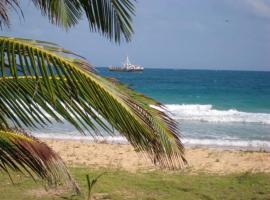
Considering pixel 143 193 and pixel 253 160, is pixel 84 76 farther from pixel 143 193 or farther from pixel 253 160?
pixel 253 160

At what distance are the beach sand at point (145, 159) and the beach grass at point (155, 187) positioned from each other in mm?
1013

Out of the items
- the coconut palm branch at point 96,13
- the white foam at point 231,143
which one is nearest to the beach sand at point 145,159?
the white foam at point 231,143

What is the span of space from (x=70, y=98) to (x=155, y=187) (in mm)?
5979

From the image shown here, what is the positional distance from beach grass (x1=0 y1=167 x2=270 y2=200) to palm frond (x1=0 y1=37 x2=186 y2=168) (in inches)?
195

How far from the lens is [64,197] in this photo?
689 centimetres

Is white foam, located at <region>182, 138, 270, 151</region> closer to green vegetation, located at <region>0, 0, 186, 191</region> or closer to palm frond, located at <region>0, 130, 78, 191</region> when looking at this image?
green vegetation, located at <region>0, 0, 186, 191</region>

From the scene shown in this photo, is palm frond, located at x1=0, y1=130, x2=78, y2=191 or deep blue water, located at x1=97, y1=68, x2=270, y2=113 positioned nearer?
palm frond, located at x1=0, y1=130, x2=78, y2=191

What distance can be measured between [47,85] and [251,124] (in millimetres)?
20495

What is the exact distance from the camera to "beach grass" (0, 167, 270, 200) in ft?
23.6

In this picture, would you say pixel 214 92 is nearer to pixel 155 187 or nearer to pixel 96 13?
pixel 155 187

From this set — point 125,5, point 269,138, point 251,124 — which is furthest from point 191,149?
point 125,5

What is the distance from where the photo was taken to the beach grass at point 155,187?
7.18 metres

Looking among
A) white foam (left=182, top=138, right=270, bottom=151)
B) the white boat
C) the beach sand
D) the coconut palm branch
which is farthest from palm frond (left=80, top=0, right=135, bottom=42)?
the white boat

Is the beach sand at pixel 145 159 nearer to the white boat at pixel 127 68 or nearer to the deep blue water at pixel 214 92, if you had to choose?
the deep blue water at pixel 214 92
